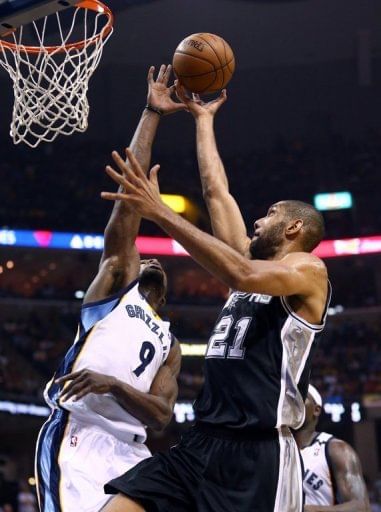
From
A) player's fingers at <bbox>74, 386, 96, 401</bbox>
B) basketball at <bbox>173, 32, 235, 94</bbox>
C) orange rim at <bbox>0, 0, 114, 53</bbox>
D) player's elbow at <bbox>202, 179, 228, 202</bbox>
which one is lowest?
player's fingers at <bbox>74, 386, 96, 401</bbox>

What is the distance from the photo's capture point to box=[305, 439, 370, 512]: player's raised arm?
15.4ft

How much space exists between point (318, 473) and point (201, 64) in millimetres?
2431

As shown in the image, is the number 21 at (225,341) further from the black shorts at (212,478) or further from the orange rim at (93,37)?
the orange rim at (93,37)

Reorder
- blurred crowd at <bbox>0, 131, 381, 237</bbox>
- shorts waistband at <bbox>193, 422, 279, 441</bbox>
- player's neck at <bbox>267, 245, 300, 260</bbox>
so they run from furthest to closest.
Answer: blurred crowd at <bbox>0, 131, 381, 237</bbox>
player's neck at <bbox>267, 245, 300, 260</bbox>
shorts waistband at <bbox>193, 422, 279, 441</bbox>

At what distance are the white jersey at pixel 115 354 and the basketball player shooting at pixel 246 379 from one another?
0.67 metres

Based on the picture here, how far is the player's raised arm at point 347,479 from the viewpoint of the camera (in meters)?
4.70

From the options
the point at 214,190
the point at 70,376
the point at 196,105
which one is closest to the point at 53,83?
the point at 196,105

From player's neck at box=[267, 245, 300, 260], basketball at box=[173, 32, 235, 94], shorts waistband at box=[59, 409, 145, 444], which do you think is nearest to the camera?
player's neck at box=[267, 245, 300, 260]

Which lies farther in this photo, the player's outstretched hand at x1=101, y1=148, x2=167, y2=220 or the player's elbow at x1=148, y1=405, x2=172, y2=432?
the player's elbow at x1=148, y1=405, x2=172, y2=432

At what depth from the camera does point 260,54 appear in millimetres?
22266

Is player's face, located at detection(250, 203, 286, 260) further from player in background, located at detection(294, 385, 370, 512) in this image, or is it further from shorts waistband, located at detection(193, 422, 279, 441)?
player in background, located at detection(294, 385, 370, 512)

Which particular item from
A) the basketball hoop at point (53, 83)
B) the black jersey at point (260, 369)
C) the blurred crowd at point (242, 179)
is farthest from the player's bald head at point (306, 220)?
the blurred crowd at point (242, 179)

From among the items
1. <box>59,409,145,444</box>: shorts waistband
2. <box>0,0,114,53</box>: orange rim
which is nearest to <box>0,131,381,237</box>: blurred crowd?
<box>0,0,114,53</box>: orange rim

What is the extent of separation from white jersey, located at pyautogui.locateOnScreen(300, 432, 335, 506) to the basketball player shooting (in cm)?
169
